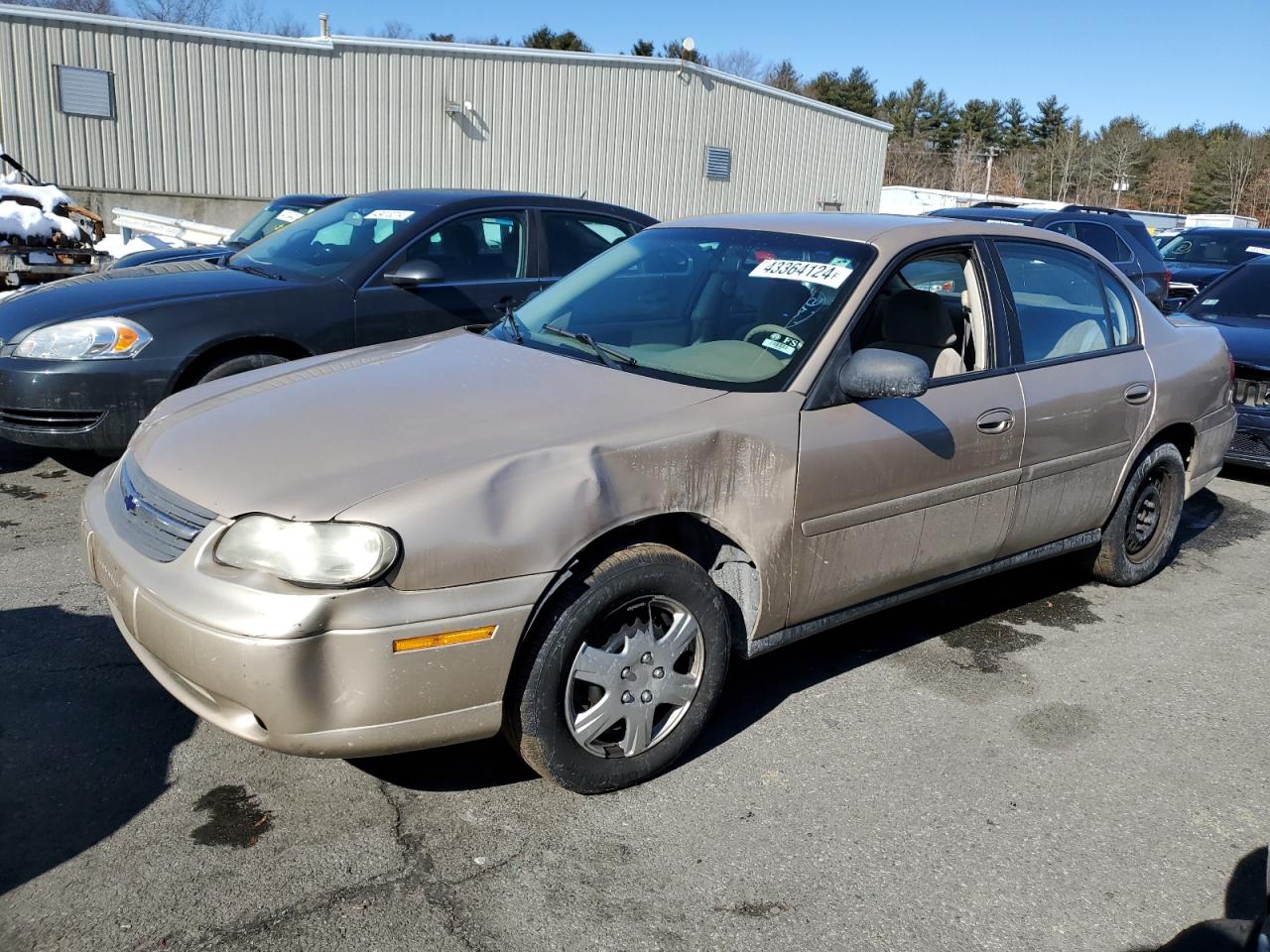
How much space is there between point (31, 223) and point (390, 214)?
5069 millimetres

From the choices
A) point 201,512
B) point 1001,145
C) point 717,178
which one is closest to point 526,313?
point 201,512

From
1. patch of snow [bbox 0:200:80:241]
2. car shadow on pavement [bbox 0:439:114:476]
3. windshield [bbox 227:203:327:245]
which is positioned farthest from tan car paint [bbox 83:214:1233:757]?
windshield [bbox 227:203:327:245]

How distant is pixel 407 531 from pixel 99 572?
114 centimetres

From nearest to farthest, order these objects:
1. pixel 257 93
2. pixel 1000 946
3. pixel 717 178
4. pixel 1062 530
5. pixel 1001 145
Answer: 1. pixel 1000 946
2. pixel 1062 530
3. pixel 257 93
4. pixel 717 178
5. pixel 1001 145

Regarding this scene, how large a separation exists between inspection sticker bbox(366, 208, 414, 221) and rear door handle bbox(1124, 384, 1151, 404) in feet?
13.3

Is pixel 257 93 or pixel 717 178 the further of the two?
pixel 717 178

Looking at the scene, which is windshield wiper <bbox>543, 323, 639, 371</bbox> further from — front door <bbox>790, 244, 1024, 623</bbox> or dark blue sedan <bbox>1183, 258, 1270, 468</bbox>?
dark blue sedan <bbox>1183, 258, 1270, 468</bbox>

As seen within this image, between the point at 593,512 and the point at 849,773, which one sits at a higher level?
the point at 593,512

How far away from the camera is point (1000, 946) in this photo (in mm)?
2566

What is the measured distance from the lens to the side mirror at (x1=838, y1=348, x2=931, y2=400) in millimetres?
3348

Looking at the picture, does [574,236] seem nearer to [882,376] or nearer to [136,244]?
[882,376]

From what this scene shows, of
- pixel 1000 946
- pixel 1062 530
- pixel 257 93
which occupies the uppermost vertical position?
pixel 257 93

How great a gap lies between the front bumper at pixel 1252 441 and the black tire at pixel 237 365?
6.07 meters

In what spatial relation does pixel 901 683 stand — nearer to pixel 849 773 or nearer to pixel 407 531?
pixel 849 773
